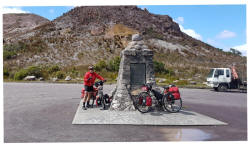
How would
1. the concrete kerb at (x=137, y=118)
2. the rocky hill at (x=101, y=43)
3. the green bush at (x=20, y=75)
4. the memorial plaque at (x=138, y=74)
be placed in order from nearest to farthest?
the concrete kerb at (x=137, y=118) < the memorial plaque at (x=138, y=74) < the green bush at (x=20, y=75) < the rocky hill at (x=101, y=43)

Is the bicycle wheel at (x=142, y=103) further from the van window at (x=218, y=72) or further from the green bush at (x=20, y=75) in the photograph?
the green bush at (x=20, y=75)

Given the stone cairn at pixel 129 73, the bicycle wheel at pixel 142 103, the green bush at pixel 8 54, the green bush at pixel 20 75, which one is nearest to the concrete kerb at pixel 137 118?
the bicycle wheel at pixel 142 103

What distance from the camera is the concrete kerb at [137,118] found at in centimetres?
720

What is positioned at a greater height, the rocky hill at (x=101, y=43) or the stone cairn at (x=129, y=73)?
the rocky hill at (x=101, y=43)

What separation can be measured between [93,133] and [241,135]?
409 cm

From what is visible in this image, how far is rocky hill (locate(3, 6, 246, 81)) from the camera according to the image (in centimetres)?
3934

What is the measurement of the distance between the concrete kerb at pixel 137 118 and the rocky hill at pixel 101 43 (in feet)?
75.6

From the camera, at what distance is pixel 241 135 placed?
630cm

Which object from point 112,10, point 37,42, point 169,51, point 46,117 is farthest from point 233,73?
point 112,10

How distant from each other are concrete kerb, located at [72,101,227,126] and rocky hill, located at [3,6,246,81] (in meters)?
23.1

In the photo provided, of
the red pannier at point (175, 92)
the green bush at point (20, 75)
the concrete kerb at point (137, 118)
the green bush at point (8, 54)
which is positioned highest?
the green bush at point (8, 54)

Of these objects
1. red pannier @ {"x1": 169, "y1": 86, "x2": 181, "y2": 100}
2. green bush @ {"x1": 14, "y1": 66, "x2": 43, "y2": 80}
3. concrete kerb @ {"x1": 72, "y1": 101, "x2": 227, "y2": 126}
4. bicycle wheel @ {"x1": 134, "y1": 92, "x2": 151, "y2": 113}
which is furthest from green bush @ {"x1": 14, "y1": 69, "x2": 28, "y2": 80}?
red pannier @ {"x1": 169, "y1": 86, "x2": 181, "y2": 100}

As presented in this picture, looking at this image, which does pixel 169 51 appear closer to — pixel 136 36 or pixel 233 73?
pixel 233 73

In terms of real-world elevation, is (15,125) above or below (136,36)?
below
